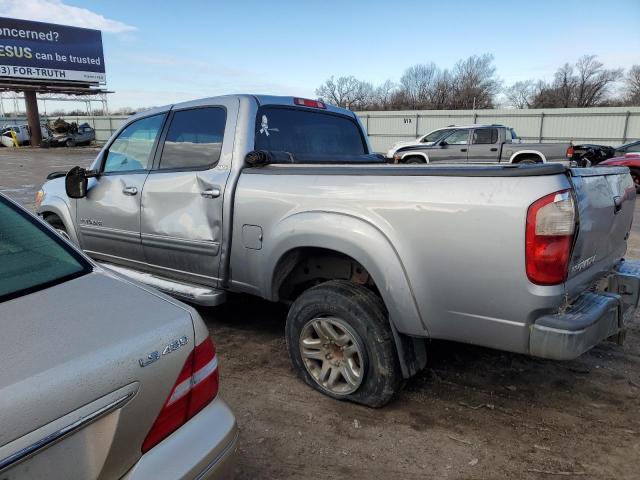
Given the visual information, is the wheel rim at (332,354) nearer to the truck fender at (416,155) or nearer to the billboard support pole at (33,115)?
the truck fender at (416,155)

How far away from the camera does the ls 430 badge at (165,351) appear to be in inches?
56.8

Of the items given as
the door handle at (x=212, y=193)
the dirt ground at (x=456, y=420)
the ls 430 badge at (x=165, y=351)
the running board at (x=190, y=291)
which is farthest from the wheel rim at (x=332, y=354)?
the ls 430 badge at (x=165, y=351)

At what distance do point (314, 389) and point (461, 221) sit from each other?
1526 millimetres

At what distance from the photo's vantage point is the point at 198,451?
1562mm

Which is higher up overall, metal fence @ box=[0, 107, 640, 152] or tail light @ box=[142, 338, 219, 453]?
metal fence @ box=[0, 107, 640, 152]

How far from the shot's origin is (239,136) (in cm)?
342

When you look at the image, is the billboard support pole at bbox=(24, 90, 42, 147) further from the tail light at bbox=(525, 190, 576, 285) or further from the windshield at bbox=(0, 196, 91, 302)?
the tail light at bbox=(525, 190, 576, 285)

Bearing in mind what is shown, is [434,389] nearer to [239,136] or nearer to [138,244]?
[239,136]

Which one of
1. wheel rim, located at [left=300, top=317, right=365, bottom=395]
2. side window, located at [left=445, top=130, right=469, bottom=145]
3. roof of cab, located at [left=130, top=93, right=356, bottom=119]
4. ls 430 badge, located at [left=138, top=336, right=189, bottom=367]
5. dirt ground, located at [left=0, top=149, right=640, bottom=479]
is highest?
roof of cab, located at [left=130, top=93, right=356, bottom=119]

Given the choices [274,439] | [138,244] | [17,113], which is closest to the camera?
[274,439]

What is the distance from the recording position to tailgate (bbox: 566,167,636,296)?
229cm

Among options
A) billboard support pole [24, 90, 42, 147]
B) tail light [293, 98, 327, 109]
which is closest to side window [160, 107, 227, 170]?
tail light [293, 98, 327, 109]

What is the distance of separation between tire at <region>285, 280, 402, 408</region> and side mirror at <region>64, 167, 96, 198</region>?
2.53m

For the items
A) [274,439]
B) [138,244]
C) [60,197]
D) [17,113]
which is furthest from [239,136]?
[17,113]
